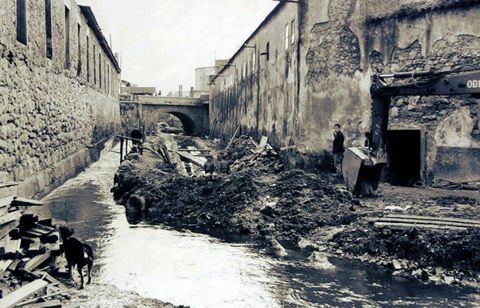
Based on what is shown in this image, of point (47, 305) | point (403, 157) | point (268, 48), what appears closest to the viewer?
point (47, 305)

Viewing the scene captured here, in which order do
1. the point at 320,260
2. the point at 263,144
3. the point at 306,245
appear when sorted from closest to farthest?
the point at 320,260 → the point at 306,245 → the point at 263,144

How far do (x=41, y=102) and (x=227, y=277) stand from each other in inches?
280

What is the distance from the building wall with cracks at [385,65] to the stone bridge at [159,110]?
2723 centimetres

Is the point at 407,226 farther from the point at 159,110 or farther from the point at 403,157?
the point at 159,110

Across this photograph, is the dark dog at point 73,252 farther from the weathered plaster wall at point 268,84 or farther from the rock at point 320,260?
the weathered plaster wall at point 268,84

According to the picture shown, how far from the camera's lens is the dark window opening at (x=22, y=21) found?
9281mm

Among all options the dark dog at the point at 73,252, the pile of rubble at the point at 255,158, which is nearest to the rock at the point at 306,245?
the dark dog at the point at 73,252

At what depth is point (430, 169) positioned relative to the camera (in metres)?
12.4

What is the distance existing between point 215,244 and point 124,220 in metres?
2.34

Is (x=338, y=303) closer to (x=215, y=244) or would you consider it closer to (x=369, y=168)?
(x=215, y=244)

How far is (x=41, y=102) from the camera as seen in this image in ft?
35.0

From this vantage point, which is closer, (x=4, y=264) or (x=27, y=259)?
(x=4, y=264)

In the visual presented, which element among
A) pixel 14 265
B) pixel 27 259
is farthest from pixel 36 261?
pixel 14 265

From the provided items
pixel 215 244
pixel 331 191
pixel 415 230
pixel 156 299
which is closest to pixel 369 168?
pixel 331 191
